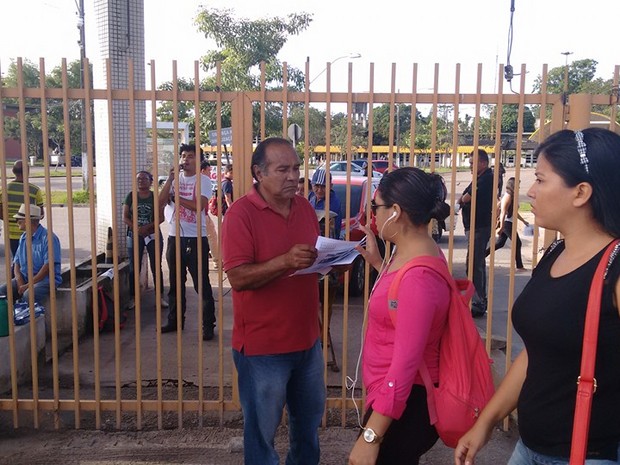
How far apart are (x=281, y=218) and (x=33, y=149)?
6295 cm

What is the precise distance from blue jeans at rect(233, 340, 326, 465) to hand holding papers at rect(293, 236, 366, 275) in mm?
431

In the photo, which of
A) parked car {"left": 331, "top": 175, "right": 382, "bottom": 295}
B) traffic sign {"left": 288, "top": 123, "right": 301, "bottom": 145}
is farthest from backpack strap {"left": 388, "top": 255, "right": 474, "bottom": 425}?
traffic sign {"left": 288, "top": 123, "right": 301, "bottom": 145}

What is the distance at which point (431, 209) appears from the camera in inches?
88.9

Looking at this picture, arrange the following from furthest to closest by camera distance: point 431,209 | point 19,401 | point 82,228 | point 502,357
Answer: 1. point 82,228
2. point 502,357
3. point 19,401
4. point 431,209

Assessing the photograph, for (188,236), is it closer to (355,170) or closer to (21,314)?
(21,314)

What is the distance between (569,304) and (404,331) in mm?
538

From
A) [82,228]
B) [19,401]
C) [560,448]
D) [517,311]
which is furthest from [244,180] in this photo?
[82,228]

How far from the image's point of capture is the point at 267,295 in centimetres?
282

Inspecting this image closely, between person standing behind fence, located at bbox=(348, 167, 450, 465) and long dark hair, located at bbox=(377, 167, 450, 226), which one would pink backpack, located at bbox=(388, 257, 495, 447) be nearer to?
person standing behind fence, located at bbox=(348, 167, 450, 465)

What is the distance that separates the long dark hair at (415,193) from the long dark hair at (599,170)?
55 centimetres

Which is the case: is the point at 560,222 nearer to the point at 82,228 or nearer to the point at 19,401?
the point at 19,401

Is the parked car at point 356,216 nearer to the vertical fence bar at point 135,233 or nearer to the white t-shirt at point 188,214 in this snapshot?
the white t-shirt at point 188,214

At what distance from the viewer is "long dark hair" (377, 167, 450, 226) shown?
2225mm

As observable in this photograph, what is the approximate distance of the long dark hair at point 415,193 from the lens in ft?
7.30
